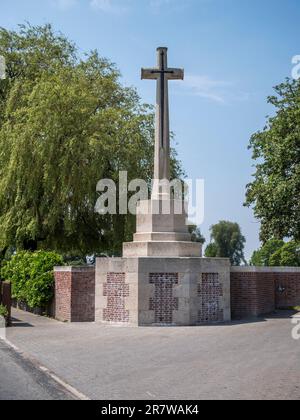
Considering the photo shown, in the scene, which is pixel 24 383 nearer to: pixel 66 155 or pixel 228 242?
pixel 66 155

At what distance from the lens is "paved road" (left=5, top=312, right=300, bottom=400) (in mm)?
7582

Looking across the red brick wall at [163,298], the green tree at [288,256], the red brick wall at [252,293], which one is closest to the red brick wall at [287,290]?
the red brick wall at [252,293]

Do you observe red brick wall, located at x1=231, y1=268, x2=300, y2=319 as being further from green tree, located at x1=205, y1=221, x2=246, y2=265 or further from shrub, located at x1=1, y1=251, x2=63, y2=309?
green tree, located at x1=205, y1=221, x2=246, y2=265

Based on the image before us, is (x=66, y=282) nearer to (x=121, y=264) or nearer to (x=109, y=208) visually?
(x=121, y=264)

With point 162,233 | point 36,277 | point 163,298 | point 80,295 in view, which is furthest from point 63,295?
point 162,233

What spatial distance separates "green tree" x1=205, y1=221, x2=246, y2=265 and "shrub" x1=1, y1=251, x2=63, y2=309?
79.9 meters

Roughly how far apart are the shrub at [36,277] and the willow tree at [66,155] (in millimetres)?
2751

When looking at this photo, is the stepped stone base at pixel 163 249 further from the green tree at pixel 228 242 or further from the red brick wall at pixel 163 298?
the green tree at pixel 228 242

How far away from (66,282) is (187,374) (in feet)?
31.6

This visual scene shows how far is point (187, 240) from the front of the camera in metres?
17.1

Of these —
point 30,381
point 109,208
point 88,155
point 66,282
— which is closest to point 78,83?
point 88,155

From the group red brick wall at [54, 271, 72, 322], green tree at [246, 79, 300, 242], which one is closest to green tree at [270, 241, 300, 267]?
green tree at [246, 79, 300, 242]

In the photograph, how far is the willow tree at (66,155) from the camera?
23453 mm

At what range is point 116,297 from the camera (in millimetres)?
16297
